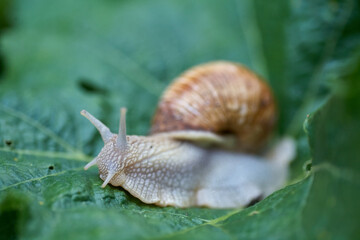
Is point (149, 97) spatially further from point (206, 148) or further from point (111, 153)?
point (111, 153)

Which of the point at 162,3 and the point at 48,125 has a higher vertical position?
the point at 162,3

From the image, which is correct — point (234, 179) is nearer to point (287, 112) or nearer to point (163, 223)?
point (287, 112)

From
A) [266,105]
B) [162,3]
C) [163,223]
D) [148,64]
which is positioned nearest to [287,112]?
[266,105]

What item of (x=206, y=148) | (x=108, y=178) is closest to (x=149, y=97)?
(x=206, y=148)

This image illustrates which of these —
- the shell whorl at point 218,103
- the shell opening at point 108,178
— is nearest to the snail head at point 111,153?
the shell opening at point 108,178

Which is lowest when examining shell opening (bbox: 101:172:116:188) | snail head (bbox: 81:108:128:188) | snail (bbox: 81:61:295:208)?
shell opening (bbox: 101:172:116:188)

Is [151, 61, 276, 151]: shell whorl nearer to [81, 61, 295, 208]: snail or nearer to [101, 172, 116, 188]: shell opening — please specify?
[81, 61, 295, 208]: snail

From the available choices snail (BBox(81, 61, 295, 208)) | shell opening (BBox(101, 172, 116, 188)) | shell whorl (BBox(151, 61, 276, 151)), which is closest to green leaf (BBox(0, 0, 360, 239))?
shell opening (BBox(101, 172, 116, 188))
